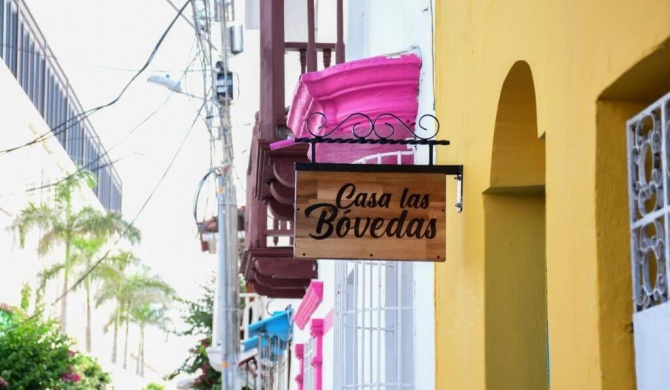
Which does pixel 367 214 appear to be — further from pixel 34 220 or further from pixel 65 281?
pixel 65 281

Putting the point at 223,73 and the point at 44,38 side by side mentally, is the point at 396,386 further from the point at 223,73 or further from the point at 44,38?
the point at 44,38

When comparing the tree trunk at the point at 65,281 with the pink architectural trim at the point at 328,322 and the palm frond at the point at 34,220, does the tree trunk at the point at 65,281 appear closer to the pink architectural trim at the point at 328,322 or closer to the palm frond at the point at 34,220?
the palm frond at the point at 34,220

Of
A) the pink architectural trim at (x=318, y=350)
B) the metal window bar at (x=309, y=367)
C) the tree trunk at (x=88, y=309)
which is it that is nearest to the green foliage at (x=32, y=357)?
the metal window bar at (x=309, y=367)

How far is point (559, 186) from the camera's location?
513 cm

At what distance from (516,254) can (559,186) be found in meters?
1.32

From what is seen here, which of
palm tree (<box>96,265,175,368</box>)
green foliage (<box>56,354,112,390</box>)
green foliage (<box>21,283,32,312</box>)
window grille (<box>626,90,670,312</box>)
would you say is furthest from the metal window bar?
palm tree (<box>96,265,175,368</box>)

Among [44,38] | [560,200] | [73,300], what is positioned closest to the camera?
[560,200]

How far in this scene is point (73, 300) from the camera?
58.6 m

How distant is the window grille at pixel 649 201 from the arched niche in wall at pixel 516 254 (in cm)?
161

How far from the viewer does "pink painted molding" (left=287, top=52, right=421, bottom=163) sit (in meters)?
8.55

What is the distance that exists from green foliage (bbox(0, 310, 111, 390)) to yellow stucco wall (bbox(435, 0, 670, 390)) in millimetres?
16011

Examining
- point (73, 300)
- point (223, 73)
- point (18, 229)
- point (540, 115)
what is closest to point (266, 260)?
point (223, 73)

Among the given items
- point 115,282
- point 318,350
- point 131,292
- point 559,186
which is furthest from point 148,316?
point 559,186

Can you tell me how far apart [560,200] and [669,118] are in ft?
2.85
